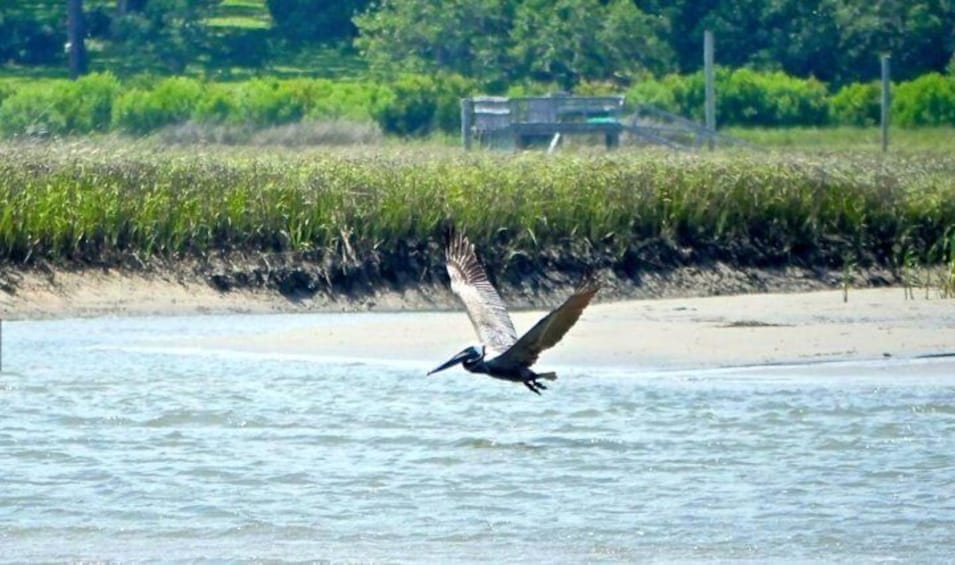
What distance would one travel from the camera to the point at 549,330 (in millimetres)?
8992

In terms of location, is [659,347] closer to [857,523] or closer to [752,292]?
[752,292]

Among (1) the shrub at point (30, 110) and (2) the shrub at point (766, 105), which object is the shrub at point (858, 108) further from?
(1) the shrub at point (30, 110)

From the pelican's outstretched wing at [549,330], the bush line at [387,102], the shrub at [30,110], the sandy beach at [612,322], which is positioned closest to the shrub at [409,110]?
the bush line at [387,102]

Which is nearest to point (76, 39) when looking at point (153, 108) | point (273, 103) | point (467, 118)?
point (273, 103)

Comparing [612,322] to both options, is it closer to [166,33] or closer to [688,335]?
[688,335]

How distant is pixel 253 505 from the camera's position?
961 centimetres

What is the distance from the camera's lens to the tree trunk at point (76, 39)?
4522 cm

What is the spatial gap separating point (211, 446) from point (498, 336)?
193cm

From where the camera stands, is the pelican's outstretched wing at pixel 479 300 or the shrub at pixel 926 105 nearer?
the pelican's outstretched wing at pixel 479 300

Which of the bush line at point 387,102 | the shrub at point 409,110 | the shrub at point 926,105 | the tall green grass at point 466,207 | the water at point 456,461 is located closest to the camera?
the water at point 456,461

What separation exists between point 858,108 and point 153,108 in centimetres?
1234

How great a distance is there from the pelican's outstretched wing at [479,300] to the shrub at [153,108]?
21.4 m

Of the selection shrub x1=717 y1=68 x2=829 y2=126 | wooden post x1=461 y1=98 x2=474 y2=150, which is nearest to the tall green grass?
wooden post x1=461 y1=98 x2=474 y2=150

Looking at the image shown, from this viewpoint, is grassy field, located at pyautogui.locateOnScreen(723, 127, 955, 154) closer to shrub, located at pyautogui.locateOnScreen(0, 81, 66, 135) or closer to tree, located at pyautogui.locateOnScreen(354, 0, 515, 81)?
shrub, located at pyautogui.locateOnScreen(0, 81, 66, 135)
